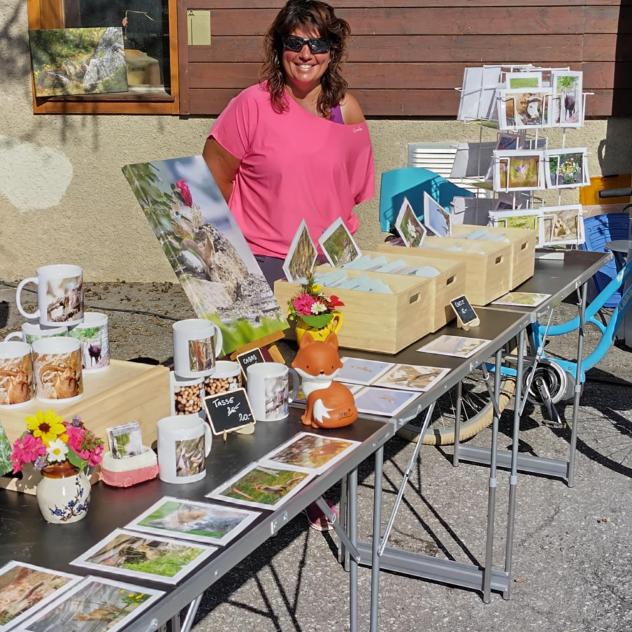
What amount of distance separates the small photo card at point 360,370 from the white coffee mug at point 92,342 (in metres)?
0.66

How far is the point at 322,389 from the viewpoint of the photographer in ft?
7.51

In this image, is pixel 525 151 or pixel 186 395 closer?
pixel 186 395

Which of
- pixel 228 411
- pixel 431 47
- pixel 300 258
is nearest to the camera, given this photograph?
pixel 228 411

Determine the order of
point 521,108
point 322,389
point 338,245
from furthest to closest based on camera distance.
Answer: point 521,108 < point 338,245 < point 322,389

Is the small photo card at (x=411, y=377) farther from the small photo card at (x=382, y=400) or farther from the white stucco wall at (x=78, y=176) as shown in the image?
the white stucco wall at (x=78, y=176)

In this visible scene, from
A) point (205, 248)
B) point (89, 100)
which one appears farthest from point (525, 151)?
point (89, 100)

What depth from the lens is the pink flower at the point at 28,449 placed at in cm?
176

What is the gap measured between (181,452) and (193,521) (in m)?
0.18

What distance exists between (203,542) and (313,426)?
591 millimetres

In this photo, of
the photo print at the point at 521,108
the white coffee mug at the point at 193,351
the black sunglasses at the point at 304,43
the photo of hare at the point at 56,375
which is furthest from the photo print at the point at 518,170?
the photo of hare at the point at 56,375

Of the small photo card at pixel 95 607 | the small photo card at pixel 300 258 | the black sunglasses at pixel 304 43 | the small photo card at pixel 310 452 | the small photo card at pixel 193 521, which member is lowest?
the small photo card at pixel 95 607

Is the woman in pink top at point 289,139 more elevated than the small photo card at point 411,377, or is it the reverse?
the woman in pink top at point 289,139

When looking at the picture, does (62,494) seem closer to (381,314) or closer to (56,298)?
(56,298)

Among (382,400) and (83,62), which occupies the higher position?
(83,62)
